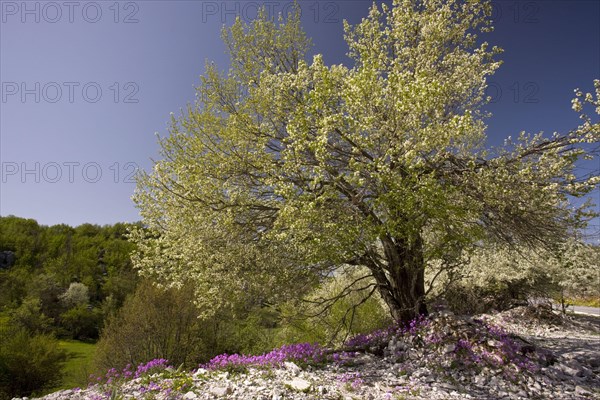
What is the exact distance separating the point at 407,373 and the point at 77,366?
30.9 m

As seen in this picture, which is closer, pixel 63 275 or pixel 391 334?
pixel 391 334

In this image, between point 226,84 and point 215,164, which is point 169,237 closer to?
point 215,164

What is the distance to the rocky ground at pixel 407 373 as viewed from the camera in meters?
6.55

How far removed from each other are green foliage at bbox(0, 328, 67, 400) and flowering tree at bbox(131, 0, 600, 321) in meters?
17.3

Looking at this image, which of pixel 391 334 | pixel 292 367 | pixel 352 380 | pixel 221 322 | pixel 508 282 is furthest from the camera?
pixel 221 322

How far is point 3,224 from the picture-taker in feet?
232

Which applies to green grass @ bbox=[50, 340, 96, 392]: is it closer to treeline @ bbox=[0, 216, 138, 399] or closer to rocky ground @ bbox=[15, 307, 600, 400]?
treeline @ bbox=[0, 216, 138, 399]

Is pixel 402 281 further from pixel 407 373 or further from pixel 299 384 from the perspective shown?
pixel 299 384

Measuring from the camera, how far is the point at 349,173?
29.8ft

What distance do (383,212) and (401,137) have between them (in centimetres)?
181

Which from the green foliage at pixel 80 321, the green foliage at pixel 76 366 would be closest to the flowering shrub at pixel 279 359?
the green foliage at pixel 76 366

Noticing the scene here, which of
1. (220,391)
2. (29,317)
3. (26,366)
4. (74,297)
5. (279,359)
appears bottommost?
(26,366)

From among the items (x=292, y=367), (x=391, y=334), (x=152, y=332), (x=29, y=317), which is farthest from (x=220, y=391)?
(x=29, y=317)

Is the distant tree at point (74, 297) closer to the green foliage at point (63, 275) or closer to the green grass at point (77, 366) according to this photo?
the green foliage at point (63, 275)
